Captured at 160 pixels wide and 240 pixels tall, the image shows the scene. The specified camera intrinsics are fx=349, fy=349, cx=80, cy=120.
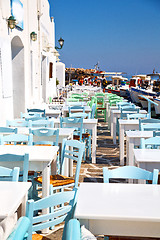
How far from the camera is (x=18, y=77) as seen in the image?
369 inches

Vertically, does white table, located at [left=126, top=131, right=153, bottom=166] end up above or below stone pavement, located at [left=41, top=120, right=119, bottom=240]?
above

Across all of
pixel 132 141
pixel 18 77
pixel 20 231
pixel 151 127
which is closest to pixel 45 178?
pixel 20 231

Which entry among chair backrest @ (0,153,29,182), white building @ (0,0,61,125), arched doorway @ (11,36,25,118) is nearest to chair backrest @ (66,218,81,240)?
chair backrest @ (0,153,29,182)

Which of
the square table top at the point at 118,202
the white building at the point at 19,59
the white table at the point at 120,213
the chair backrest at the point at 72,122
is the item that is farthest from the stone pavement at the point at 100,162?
the white building at the point at 19,59

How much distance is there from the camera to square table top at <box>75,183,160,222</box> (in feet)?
6.91

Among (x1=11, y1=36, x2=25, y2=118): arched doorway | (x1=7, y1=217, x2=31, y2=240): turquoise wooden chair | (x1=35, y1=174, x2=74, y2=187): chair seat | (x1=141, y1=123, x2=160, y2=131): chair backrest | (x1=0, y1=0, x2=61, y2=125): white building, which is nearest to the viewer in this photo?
(x1=7, y1=217, x2=31, y2=240): turquoise wooden chair

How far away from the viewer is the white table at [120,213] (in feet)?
6.90

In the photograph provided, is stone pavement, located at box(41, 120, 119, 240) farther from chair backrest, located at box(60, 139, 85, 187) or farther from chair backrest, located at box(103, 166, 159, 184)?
chair backrest, located at box(103, 166, 159, 184)

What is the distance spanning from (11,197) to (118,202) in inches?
28.8

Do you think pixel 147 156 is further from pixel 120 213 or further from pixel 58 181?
pixel 120 213

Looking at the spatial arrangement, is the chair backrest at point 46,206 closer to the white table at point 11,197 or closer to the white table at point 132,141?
the white table at point 11,197

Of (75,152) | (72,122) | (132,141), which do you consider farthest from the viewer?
(72,122)

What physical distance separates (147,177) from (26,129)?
3.06 metres

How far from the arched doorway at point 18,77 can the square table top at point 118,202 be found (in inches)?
275
